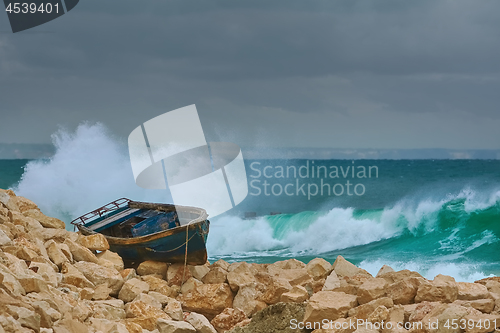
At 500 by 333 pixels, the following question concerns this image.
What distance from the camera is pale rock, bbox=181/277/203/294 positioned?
8086 mm

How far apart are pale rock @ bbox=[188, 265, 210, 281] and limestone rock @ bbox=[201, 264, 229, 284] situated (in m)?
0.14

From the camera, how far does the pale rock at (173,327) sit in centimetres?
621

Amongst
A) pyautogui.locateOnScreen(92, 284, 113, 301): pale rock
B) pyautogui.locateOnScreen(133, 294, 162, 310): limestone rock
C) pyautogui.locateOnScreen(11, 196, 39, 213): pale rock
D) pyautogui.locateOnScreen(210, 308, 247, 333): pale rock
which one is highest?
pyautogui.locateOnScreen(11, 196, 39, 213): pale rock

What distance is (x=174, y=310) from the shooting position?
6.83 meters

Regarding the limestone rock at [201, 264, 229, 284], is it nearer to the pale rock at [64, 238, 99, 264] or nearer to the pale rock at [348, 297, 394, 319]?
the pale rock at [64, 238, 99, 264]

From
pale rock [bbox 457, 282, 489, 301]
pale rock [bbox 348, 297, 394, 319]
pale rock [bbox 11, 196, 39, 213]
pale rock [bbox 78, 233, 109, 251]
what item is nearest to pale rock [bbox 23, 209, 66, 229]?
pale rock [bbox 11, 196, 39, 213]

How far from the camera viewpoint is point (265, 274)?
8.37m

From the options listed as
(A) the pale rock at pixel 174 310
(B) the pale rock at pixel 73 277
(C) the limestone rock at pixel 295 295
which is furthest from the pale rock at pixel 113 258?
(C) the limestone rock at pixel 295 295

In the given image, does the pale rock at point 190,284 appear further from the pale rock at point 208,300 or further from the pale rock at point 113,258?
the pale rock at point 113,258

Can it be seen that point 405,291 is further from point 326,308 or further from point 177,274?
point 177,274

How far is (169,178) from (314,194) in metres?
15.4

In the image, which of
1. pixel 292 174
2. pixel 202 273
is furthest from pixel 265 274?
pixel 292 174

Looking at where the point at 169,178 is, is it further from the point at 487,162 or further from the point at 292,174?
the point at 487,162

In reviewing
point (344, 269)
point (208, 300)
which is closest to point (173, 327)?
point (208, 300)
